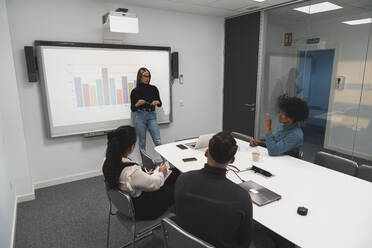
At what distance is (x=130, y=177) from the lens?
173cm

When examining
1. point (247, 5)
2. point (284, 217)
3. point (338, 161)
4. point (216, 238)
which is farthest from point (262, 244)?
point (247, 5)

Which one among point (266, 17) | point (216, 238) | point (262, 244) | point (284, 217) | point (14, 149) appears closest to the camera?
point (216, 238)

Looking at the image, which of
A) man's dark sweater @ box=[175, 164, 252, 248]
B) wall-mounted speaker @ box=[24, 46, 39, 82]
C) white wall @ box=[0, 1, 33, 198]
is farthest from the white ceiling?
man's dark sweater @ box=[175, 164, 252, 248]

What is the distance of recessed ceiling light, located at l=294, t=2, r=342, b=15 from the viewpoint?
3.31 meters

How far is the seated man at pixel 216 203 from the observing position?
1200 mm

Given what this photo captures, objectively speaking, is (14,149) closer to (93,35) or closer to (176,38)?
(93,35)

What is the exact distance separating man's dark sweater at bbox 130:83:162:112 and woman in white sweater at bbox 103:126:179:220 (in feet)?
6.75

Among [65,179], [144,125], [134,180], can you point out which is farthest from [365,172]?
[65,179]

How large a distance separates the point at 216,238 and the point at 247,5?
372cm

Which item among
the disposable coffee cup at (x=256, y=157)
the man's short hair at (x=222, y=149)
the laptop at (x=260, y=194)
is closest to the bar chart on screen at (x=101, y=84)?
the disposable coffee cup at (x=256, y=157)

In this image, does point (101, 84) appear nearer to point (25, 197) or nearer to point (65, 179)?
point (65, 179)

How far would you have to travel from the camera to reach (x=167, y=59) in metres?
4.19

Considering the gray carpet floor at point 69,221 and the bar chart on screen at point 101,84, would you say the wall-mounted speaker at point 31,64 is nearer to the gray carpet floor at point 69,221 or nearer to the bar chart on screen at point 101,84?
the bar chart on screen at point 101,84

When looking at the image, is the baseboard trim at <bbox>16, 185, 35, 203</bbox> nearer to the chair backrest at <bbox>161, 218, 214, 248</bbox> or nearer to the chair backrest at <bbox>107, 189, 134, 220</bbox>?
the chair backrest at <bbox>107, 189, 134, 220</bbox>
